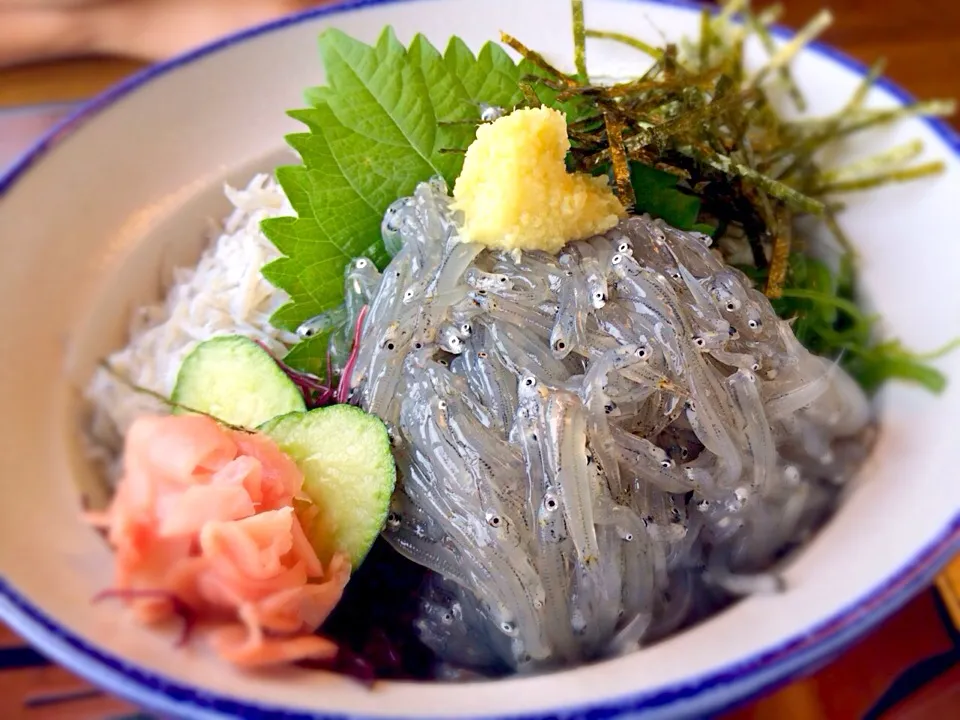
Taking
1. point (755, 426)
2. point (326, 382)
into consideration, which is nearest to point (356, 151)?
point (326, 382)

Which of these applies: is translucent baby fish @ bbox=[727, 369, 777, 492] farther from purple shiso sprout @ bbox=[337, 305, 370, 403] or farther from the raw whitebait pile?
purple shiso sprout @ bbox=[337, 305, 370, 403]

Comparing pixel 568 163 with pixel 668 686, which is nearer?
pixel 668 686

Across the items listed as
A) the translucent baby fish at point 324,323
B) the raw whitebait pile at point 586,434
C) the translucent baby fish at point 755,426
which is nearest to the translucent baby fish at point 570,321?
the raw whitebait pile at point 586,434

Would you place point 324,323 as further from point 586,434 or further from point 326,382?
point 586,434

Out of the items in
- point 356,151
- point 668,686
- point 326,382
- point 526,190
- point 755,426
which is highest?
point 356,151

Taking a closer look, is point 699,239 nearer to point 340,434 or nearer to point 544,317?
point 544,317

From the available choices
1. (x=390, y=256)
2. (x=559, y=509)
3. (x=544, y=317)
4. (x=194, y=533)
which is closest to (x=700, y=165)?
(x=544, y=317)

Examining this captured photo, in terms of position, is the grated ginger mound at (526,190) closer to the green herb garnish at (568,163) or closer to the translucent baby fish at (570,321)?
the translucent baby fish at (570,321)
